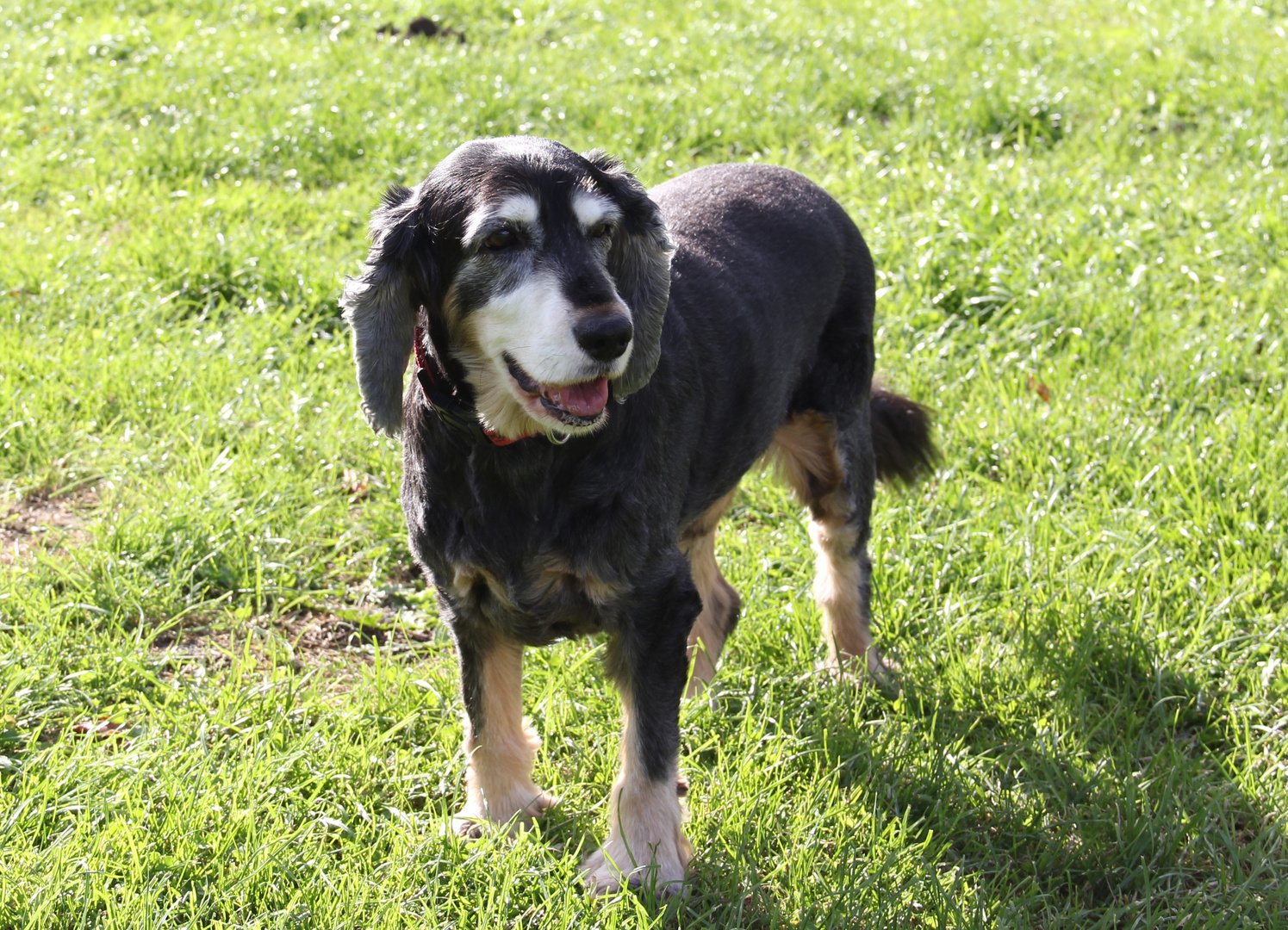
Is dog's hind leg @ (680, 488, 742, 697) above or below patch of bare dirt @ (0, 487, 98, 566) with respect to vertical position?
above

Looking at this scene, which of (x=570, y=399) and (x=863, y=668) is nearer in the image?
(x=570, y=399)

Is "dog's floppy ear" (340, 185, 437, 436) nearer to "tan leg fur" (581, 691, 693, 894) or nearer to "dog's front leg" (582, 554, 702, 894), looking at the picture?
"dog's front leg" (582, 554, 702, 894)

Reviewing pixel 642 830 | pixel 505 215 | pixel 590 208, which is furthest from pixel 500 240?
pixel 642 830

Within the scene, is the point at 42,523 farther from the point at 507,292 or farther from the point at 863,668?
the point at 863,668

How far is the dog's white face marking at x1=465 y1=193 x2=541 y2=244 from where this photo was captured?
2.43m

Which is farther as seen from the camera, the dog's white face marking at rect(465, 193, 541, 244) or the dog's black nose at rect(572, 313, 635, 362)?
the dog's white face marking at rect(465, 193, 541, 244)

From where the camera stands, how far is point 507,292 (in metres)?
2.46

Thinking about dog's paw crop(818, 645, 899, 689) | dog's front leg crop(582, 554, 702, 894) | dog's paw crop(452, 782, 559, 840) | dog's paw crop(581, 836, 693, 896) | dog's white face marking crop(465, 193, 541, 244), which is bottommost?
dog's paw crop(818, 645, 899, 689)

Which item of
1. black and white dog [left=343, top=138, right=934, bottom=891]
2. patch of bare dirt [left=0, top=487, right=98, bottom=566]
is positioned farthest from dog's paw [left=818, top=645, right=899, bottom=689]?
patch of bare dirt [left=0, top=487, right=98, bottom=566]

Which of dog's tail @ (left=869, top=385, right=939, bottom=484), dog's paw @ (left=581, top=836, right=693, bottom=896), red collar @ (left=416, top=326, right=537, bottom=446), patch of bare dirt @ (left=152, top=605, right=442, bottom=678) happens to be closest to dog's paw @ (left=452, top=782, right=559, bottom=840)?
dog's paw @ (left=581, top=836, right=693, bottom=896)

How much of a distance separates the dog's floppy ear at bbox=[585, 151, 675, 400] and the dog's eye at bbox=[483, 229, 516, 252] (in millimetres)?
279

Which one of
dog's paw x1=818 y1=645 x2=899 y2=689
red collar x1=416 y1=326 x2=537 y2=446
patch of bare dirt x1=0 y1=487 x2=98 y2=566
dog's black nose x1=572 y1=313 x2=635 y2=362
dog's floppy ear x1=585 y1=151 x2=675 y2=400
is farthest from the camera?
patch of bare dirt x1=0 y1=487 x2=98 y2=566

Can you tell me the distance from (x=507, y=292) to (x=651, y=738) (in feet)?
3.52

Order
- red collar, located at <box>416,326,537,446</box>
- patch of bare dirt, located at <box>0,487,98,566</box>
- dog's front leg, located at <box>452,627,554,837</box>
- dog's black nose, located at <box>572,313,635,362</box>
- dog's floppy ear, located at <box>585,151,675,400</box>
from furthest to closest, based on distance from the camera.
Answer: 1. patch of bare dirt, located at <box>0,487,98,566</box>
2. dog's front leg, located at <box>452,627,554,837</box>
3. dog's floppy ear, located at <box>585,151,675,400</box>
4. red collar, located at <box>416,326,537,446</box>
5. dog's black nose, located at <box>572,313,635,362</box>
